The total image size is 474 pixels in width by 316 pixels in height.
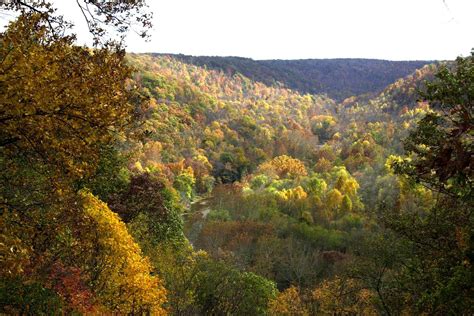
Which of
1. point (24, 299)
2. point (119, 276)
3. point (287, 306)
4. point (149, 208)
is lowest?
point (287, 306)

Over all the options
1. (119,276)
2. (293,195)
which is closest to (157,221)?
(119,276)

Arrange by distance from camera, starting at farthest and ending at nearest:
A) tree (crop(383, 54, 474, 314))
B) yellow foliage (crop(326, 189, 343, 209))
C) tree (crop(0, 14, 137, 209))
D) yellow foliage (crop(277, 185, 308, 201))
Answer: yellow foliage (crop(277, 185, 308, 201)), yellow foliage (crop(326, 189, 343, 209)), tree (crop(383, 54, 474, 314)), tree (crop(0, 14, 137, 209))

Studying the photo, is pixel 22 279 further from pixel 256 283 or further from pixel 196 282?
pixel 256 283

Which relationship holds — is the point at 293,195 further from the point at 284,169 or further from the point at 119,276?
the point at 119,276

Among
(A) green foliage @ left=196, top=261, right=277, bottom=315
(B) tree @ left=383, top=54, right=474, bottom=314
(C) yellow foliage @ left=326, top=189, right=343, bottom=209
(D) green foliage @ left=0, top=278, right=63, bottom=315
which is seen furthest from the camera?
(C) yellow foliage @ left=326, top=189, right=343, bottom=209

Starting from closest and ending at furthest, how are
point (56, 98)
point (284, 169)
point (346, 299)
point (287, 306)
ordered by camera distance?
point (56, 98) < point (346, 299) < point (287, 306) < point (284, 169)

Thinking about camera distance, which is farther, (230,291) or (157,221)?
(230,291)

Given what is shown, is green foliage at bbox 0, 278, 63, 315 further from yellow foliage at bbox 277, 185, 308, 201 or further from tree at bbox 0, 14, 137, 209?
yellow foliage at bbox 277, 185, 308, 201

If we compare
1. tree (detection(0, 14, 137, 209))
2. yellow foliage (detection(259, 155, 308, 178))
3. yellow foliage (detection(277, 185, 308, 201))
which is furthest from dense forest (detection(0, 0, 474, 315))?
yellow foliage (detection(259, 155, 308, 178))

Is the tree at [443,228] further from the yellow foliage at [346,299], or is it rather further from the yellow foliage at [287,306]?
the yellow foliage at [287,306]

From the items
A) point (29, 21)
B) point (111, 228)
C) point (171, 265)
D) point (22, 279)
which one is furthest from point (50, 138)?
point (171, 265)

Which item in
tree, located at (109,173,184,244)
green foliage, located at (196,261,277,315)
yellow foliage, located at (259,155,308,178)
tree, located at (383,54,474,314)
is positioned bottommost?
yellow foliage, located at (259,155,308,178)

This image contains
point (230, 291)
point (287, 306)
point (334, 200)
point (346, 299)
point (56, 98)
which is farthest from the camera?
point (334, 200)

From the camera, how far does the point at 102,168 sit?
→ 23484mm
